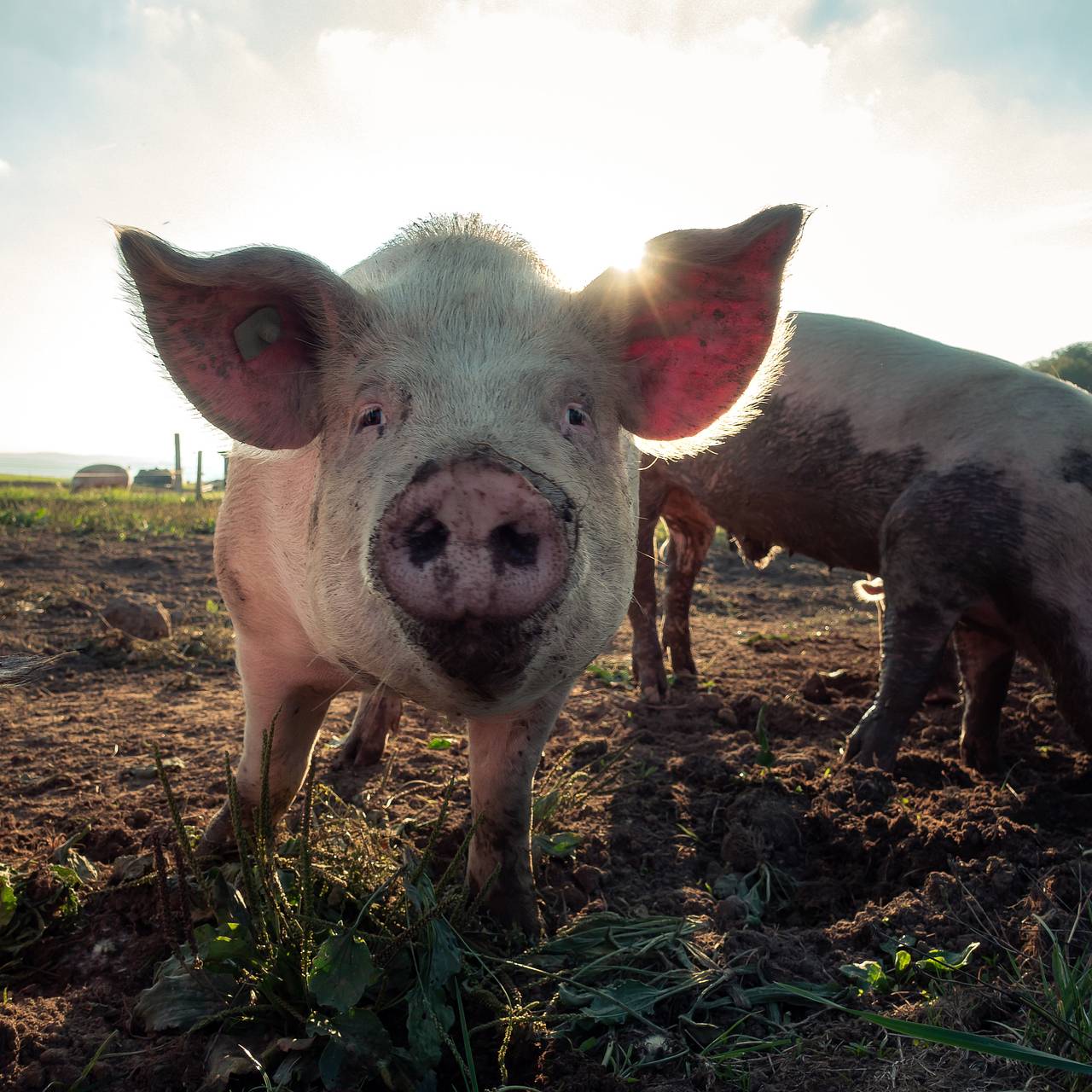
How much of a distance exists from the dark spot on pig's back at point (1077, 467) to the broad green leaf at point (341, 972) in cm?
325

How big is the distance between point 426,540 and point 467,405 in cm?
43

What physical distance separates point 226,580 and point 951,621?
2876 millimetres

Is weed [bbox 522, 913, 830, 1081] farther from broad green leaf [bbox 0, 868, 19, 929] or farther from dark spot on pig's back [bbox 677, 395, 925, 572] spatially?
dark spot on pig's back [bbox 677, 395, 925, 572]

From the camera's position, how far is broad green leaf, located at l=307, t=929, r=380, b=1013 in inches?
69.1

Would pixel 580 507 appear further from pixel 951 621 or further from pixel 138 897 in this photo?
pixel 951 621

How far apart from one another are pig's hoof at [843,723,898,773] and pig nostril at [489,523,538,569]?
2570mm

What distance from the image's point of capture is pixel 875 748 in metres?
3.80

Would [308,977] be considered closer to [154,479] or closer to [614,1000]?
[614,1000]

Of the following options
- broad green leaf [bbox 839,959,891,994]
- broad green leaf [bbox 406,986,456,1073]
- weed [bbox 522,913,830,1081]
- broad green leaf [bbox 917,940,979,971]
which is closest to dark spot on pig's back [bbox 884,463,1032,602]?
broad green leaf [bbox 917,940,979,971]

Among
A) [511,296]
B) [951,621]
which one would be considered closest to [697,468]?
[951,621]

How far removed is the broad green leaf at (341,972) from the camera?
175cm

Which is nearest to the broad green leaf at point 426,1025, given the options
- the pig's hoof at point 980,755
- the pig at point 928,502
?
the pig at point 928,502

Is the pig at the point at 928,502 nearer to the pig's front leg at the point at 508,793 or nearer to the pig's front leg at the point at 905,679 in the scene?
the pig's front leg at the point at 905,679

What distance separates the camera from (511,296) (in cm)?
233
